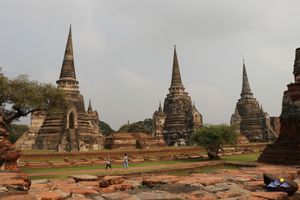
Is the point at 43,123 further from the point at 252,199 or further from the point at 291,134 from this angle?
the point at 252,199

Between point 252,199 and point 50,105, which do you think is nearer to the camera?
point 252,199

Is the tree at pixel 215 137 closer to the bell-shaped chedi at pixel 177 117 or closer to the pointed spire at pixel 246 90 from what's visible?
the bell-shaped chedi at pixel 177 117

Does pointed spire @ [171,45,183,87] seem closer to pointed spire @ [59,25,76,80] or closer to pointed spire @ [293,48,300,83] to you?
pointed spire @ [59,25,76,80]

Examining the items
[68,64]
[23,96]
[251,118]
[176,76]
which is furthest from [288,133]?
[251,118]

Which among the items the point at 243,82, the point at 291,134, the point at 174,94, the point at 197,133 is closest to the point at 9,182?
the point at 291,134

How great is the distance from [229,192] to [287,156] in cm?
895

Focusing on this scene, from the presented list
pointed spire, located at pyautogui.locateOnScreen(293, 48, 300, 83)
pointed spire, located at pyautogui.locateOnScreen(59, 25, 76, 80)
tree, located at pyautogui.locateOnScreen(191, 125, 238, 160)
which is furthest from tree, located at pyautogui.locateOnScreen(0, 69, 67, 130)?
pointed spire, located at pyautogui.locateOnScreen(59, 25, 76, 80)

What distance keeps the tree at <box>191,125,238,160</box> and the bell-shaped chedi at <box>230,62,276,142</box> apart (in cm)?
2125

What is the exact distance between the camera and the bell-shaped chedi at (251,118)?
1689 inches

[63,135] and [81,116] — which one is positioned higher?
[81,116]

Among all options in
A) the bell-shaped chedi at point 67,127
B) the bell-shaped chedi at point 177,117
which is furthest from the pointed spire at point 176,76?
the bell-shaped chedi at point 67,127

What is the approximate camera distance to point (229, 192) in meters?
5.71

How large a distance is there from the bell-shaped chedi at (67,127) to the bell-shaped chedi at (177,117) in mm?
12002

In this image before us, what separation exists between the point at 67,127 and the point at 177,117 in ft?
58.3
